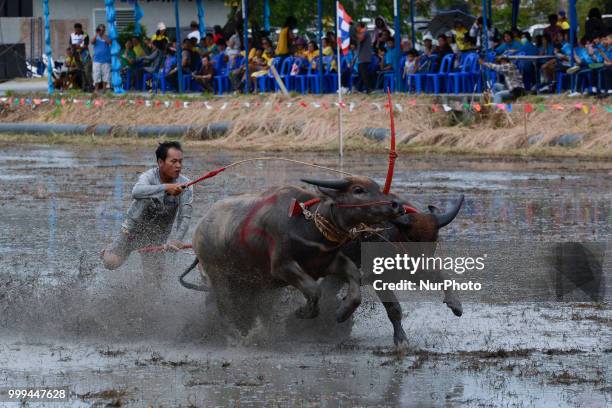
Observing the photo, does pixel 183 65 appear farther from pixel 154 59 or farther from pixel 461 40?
pixel 461 40

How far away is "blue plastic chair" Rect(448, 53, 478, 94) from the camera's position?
2616 cm

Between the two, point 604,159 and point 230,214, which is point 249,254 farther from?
point 604,159

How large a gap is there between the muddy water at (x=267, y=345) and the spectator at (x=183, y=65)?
17.9m

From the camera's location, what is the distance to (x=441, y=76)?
27141mm

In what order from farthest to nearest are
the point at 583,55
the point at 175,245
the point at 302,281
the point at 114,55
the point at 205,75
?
the point at 114,55 → the point at 205,75 → the point at 583,55 → the point at 175,245 → the point at 302,281

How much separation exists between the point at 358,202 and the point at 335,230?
28cm

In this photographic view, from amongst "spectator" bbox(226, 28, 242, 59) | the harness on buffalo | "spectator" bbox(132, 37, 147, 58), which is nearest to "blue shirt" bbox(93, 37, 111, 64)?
"spectator" bbox(132, 37, 147, 58)

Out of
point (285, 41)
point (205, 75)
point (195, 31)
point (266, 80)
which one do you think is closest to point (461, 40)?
point (285, 41)

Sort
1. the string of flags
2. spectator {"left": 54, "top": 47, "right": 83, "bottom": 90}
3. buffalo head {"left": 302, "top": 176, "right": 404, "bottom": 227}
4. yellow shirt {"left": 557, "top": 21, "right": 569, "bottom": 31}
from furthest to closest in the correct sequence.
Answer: spectator {"left": 54, "top": 47, "right": 83, "bottom": 90} → yellow shirt {"left": 557, "top": 21, "right": 569, "bottom": 31} → the string of flags → buffalo head {"left": 302, "top": 176, "right": 404, "bottom": 227}

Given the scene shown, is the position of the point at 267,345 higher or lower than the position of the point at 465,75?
lower

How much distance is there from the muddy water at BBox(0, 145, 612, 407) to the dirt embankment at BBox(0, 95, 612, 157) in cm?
758

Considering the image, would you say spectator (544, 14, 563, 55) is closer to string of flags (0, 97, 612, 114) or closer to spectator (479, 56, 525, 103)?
spectator (479, 56, 525, 103)

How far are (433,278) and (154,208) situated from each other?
2357mm

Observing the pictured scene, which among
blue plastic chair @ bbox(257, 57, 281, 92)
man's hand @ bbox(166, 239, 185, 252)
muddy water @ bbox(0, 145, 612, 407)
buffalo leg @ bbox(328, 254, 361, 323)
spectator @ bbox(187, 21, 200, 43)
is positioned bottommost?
muddy water @ bbox(0, 145, 612, 407)
